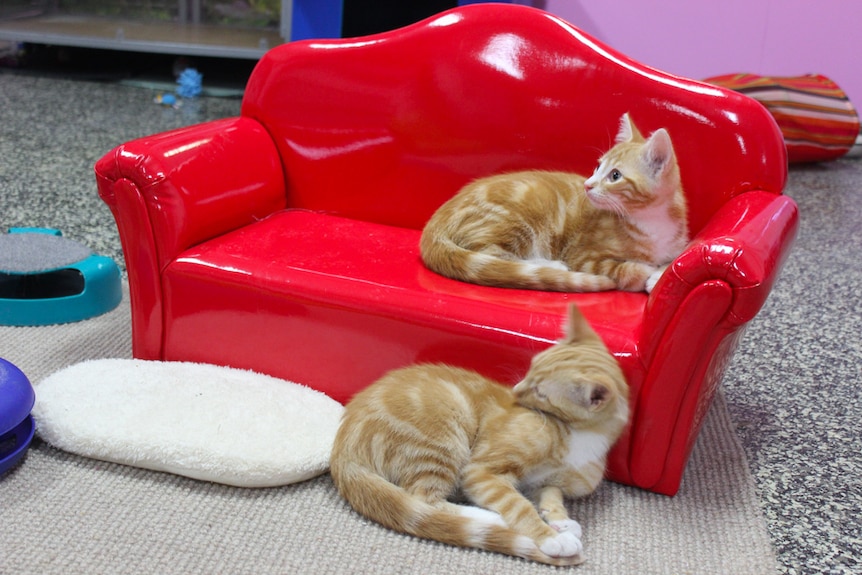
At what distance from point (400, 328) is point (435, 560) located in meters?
0.51

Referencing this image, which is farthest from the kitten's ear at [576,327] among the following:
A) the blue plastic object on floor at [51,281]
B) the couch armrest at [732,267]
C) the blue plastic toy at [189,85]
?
the blue plastic toy at [189,85]

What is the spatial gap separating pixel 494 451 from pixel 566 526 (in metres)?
0.19

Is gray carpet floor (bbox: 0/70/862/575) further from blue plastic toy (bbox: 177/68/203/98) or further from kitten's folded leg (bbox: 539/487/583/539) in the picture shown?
kitten's folded leg (bbox: 539/487/583/539)

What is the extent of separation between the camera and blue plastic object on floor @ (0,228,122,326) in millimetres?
2396

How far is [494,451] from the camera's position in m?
1.67

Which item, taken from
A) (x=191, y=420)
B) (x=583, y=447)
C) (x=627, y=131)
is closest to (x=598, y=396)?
(x=583, y=447)

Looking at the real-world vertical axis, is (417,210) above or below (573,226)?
below

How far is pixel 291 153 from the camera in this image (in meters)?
2.43

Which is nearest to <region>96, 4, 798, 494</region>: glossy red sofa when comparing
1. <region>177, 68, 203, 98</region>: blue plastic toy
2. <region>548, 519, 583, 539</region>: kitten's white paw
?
<region>548, 519, 583, 539</region>: kitten's white paw

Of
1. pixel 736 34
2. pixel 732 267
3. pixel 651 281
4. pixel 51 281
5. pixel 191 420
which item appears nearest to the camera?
pixel 732 267

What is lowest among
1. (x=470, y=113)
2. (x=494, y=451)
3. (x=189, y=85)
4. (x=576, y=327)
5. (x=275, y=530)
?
(x=189, y=85)

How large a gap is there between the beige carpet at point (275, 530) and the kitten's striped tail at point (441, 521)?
22mm

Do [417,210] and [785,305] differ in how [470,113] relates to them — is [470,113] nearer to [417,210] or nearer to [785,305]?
[417,210]

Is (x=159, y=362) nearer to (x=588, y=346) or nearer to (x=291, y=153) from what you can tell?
(x=291, y=153)
